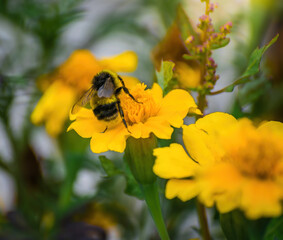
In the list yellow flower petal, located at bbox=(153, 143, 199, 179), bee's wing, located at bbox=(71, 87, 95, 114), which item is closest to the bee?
bee's wing, located at bbox=(71, 87, 95, 114)

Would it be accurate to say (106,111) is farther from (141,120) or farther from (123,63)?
(123,63)

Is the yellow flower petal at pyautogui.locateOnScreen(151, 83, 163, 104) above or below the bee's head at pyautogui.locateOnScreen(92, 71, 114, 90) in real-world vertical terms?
above

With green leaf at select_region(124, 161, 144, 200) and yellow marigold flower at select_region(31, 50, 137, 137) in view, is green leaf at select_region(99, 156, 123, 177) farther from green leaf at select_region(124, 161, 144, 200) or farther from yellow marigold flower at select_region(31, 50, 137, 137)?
yellow marigold flower at select_region(31, 50, 137, 137)

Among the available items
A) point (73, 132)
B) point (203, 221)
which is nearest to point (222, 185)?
point (203, 221)

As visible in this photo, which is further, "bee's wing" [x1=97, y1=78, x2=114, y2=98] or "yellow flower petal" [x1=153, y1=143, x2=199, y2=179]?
"bee's wing" [x1=97, y1=78, x2=114, y2=98]

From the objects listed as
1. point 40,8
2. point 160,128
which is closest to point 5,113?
point 40,8

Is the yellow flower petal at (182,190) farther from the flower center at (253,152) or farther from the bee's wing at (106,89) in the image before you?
the bee's wing at (106,89)
